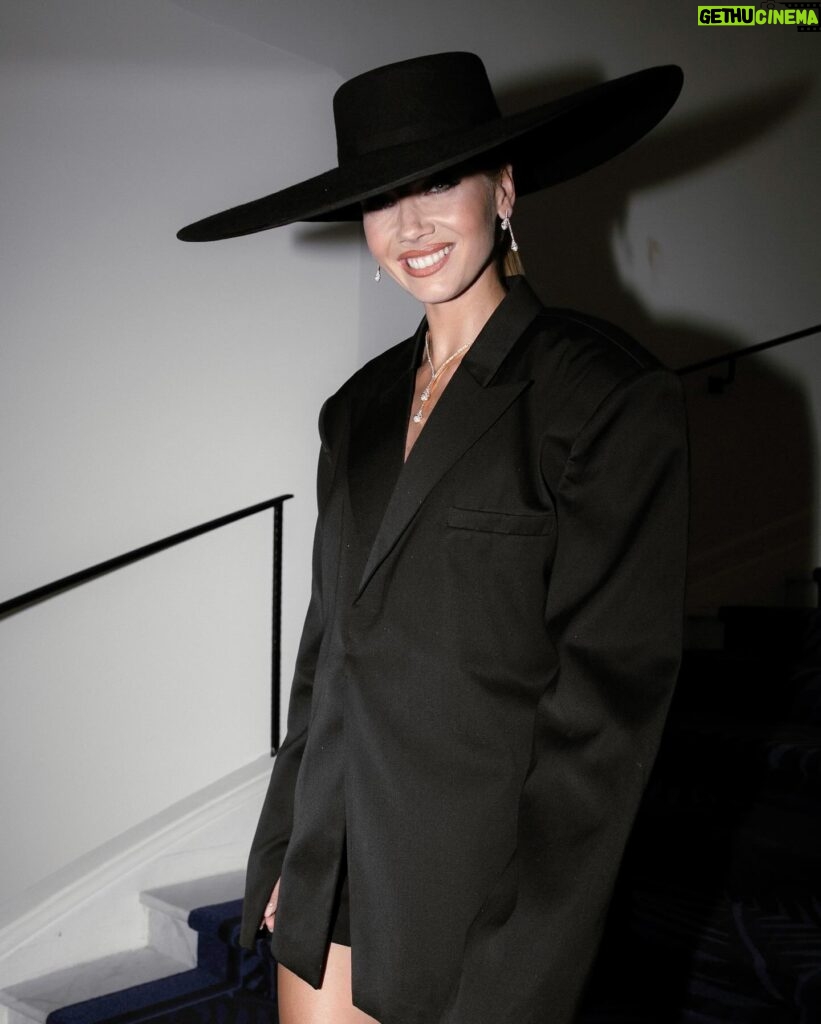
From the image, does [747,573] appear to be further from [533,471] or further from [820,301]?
[533,471]

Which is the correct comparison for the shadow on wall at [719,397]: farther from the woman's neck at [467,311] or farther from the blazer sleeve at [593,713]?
the blazer sleeve at [593,713]

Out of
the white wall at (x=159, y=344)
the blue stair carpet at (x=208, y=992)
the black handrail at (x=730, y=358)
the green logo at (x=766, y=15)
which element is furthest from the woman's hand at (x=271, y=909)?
the green logo at (x=766, y=15)

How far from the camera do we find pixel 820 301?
4.91 m

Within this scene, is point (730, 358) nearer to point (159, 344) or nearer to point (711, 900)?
point (159, 344)

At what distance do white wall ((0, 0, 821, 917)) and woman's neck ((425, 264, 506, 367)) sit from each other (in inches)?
69.8

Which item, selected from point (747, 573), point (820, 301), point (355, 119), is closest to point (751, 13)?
point (820, 301)

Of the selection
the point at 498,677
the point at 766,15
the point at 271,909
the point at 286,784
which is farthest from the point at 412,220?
the point at 766,15

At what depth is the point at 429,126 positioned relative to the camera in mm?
1217

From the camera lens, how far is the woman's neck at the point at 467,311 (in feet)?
4.30

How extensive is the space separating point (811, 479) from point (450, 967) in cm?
404

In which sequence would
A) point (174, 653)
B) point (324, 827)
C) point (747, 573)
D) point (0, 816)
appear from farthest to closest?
1. point (747, 573)
2. point (174, 653)
3. point (0, 816)
4. point (324, 827)

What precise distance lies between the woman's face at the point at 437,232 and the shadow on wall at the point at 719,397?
2554mm

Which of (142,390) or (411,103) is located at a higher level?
(411,103)

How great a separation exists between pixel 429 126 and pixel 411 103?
3 centimetres
